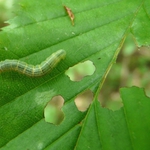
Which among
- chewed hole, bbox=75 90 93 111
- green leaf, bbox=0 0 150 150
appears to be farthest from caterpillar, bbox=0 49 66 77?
chewed hole, bbox=75 90 93 111

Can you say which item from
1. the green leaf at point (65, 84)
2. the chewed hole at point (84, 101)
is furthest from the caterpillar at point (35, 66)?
the chewed hole at point (84, 101)

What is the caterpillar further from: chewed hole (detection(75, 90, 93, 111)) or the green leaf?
chewed hole (detection(75, 90, 93, 111))

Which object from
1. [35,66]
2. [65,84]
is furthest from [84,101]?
[35,66]

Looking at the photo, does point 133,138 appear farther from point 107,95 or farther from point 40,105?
point 107,95

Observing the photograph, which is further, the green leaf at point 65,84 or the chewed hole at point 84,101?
the chewed hole at point 84,101

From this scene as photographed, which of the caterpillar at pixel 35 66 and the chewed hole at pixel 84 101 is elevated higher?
the caterpillar at pixel 35 66

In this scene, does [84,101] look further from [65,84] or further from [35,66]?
[35,66]

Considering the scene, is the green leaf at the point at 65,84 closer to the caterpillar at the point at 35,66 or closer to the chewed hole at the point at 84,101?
the caterpillar at the point at 35,66
